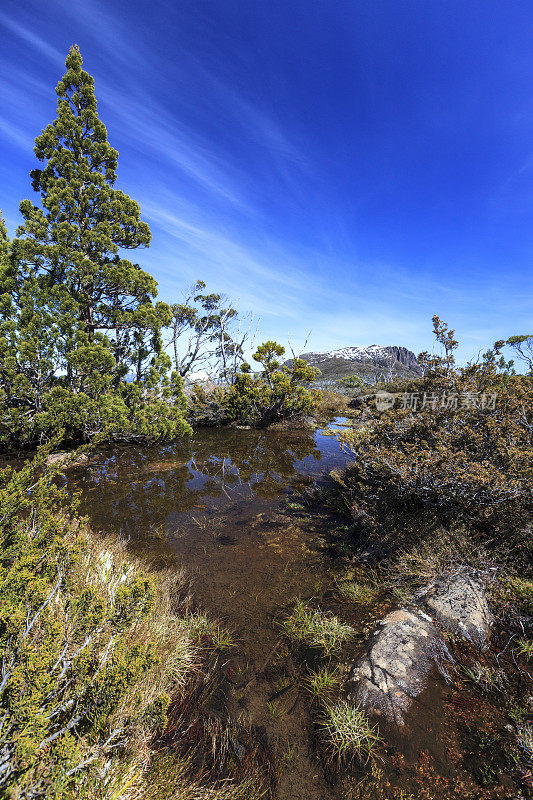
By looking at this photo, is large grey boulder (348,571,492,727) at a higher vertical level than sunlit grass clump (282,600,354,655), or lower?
higher

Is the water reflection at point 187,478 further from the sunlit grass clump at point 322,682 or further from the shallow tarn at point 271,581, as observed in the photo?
the sunlit grass clump at point 322,682

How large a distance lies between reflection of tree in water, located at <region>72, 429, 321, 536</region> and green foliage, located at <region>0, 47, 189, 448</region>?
51.6 inches

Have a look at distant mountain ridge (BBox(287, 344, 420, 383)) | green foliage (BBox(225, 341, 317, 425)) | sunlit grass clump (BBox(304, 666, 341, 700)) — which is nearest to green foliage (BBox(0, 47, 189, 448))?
green foliage (BBox(225, 341, 317, 425))

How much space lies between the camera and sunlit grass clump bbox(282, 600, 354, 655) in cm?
333

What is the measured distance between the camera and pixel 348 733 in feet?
7.89

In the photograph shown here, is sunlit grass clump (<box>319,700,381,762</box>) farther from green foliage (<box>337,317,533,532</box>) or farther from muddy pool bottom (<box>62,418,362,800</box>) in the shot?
green foliage (<box>337,317,533,532</box>)

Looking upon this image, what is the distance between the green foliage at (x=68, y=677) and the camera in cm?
152

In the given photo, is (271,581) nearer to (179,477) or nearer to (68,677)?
(68,677)

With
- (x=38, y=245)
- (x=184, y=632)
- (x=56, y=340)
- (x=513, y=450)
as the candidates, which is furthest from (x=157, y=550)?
(x=38, y=245)

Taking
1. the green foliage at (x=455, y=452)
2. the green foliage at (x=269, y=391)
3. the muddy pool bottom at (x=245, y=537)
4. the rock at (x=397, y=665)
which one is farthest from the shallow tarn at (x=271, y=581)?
the green foliage at (x=269, y=391)

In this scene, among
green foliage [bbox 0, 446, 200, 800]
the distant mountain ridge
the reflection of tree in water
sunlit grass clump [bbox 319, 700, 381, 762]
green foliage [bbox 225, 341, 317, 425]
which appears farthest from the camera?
→ the distant mountain ridge

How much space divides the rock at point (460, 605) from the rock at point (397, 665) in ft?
0.62

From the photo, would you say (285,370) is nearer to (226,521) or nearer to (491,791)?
(226,521)

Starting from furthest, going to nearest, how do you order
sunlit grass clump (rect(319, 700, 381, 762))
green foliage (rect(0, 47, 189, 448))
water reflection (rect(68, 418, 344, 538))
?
green foliage (rect(0, 47, 189, 448)), water reflection (rect(68, 418, 344, 538)), sunlit grass clump (rect(319, 700, 381, 762))
